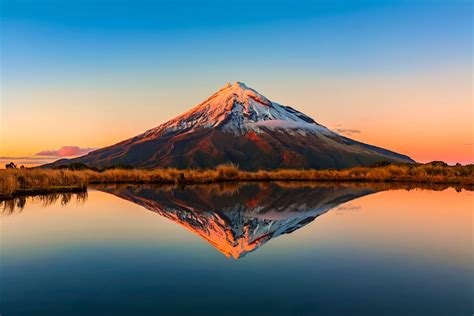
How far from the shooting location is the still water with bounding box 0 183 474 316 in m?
4.77

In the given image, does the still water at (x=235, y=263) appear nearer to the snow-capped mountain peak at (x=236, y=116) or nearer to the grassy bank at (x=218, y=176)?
the grassy bank at (x=218, y=176)

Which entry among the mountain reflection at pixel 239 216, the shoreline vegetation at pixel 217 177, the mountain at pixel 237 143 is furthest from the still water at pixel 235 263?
the mountain at pixel 237 143

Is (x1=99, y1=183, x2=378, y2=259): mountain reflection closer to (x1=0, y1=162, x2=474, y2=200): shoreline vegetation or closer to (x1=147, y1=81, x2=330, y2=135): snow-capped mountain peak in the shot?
(x1=0, y1=162, x2=474, y2=200): shoreline vegetation

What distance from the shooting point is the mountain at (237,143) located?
12250 cm

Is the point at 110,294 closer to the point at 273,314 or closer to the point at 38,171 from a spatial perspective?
the point at 273,314

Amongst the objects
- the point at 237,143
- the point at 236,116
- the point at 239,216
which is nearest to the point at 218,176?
the point at 239,216

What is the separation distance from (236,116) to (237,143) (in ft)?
56.3

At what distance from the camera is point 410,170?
33.4 meters

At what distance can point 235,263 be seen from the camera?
6.57 metres

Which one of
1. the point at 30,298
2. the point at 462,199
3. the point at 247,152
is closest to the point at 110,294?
the point at 30,298

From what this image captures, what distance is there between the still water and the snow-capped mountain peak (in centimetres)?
13247

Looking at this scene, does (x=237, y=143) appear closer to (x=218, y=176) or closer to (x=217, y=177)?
(x=218, y=176)

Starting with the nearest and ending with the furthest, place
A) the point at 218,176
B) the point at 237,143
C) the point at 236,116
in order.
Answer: the point at 218,176
the point at 237,143
the point at 236,116

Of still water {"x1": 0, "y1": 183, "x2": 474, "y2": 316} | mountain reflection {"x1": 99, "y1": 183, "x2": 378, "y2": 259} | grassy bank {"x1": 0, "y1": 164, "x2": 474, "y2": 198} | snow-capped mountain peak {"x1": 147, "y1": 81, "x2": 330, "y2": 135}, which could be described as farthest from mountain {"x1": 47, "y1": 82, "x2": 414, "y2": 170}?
still water {"x1": 0, "y1": 183, "x2": 474, "y2": 316}
